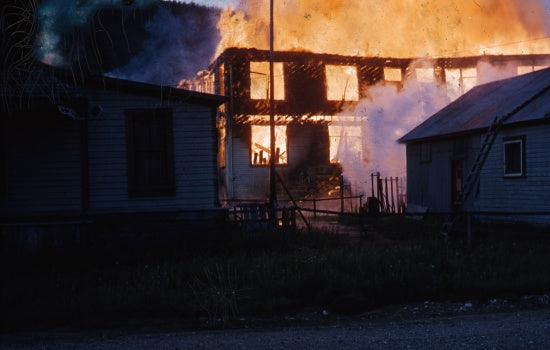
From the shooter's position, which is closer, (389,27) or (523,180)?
(523,180)

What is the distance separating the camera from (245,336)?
22.8ft

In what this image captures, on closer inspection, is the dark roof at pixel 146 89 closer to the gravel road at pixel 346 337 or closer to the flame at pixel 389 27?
the gravel road at pixel 346 337

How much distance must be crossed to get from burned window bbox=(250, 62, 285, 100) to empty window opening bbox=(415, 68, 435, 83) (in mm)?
8648

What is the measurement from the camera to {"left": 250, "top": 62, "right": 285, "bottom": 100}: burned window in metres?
32.8

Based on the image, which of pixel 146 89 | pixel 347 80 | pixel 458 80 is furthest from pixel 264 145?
pixel 146 89

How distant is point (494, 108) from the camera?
69.2 feet

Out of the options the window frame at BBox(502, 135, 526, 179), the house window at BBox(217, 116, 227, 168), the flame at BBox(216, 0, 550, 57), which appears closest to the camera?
the window frame at BBox(502, 135, 526, 179)

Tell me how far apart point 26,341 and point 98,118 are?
29.3ft

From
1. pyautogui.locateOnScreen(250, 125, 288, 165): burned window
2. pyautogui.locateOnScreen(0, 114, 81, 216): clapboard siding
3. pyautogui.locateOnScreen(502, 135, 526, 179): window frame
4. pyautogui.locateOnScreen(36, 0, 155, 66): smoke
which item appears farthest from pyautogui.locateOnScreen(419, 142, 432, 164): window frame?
pyautogui.locateOnScreen(36, 0, 155, 66): smoke

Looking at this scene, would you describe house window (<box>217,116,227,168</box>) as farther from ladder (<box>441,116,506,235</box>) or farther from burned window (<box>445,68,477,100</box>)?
ladder (<box>441,116,506,235</box>)

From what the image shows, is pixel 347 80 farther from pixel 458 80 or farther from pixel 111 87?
pixel 111 87

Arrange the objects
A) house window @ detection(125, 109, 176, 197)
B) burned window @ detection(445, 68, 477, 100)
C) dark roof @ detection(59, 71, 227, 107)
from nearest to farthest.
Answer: dark roof @ detection(59, 71, 227, 107) < house window @ detection(125, 109, 176, 197) < burned window @ detection(445, 68, 477, 100)

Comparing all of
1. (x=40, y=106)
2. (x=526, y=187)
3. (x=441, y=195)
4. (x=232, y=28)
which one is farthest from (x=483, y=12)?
(x=40, y=106)

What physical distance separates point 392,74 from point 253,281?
28083 millimetres
